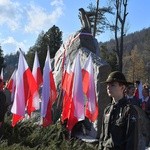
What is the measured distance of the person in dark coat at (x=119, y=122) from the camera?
4.73 m

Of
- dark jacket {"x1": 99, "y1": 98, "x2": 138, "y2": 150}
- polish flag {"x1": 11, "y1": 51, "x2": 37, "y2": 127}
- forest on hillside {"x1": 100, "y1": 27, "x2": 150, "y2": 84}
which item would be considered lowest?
dark jacket {"x1": 99, "y1": 98, "x2": 138, "y2": 150}

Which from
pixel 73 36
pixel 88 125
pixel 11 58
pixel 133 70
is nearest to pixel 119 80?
pixel 88 125

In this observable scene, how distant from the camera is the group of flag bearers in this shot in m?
9.73

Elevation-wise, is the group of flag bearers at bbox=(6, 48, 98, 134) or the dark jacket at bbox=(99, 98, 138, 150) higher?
the group of flag bearers at bbox=(6, 48, 98, 134)

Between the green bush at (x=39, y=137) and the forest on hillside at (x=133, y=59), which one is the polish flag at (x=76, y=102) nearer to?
the green bush at (x=39, y=137)

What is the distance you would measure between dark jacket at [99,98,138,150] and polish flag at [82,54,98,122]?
5044mm

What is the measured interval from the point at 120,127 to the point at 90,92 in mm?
5489

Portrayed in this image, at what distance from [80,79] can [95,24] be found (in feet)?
74.7

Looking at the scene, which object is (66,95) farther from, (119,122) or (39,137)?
(119,122)

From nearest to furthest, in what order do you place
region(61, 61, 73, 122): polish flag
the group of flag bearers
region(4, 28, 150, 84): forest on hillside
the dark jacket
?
the dark jacket
the group of flag bearers
region(61, 61, 73, 122): polish flag
region(4, 28, 150, 84): forest on hillside

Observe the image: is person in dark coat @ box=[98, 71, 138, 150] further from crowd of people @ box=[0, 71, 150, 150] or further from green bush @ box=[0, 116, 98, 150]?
green bush @ box=[0, 116, 98, 150]

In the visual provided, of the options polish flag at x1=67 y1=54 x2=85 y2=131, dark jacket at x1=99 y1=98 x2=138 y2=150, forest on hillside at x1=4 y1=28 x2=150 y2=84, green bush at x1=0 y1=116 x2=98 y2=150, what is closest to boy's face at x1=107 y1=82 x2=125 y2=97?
dark jacket at x1=99 y1=98 x2=138 y2=150

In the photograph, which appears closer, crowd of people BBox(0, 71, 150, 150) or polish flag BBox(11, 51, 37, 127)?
crowd of people BBox(0, 71, 150, 150)

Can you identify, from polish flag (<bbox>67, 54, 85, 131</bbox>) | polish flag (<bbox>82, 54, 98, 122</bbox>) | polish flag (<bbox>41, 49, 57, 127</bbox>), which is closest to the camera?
polish flag (<bbox>67, 54, 85, 131</bbox>)
